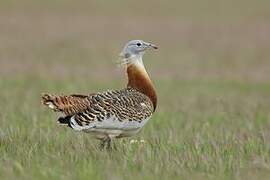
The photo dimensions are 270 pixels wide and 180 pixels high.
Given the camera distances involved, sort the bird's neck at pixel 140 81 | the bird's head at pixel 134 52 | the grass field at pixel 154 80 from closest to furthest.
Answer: the grass field at pixel 154 80 → the bird's neck at pixel 140 81 → the bird's head at pixel 134 52

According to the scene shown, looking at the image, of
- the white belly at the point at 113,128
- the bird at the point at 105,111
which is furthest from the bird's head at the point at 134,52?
the white belly at the point at 113,128

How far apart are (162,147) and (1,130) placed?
164 centimetres

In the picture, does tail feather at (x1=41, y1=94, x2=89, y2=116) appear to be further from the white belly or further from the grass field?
the grass field

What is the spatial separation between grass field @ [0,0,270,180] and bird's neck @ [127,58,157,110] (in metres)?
0.42

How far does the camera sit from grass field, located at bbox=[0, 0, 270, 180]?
16.4 ft

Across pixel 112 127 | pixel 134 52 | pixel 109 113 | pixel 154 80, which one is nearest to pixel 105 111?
pixel 109 113

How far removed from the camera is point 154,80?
48.3 feet

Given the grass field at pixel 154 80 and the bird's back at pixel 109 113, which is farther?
the bird's back at pixel 109 113

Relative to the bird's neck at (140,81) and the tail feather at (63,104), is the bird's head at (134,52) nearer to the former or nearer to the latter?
the bird's neck at (140,81)

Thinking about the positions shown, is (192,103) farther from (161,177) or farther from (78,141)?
(161,177)

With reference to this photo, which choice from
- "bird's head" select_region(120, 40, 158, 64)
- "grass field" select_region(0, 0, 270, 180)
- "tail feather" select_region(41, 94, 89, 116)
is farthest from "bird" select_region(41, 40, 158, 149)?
"bird's head" select_region(120, 40, 158, 64)

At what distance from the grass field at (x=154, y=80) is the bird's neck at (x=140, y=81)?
423 millimetres

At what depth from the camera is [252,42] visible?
20.5 m

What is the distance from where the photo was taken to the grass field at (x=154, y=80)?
5000 mm
